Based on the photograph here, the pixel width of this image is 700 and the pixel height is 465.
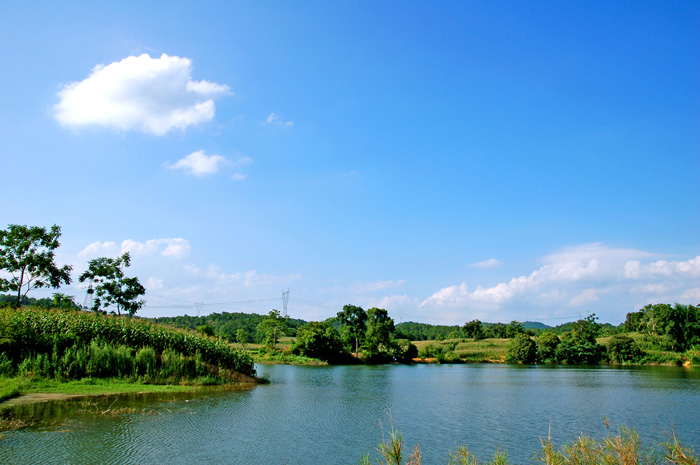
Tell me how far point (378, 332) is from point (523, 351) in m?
29.3

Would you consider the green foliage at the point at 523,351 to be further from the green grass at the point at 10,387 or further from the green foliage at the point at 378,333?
the green grass at the point at 10,387

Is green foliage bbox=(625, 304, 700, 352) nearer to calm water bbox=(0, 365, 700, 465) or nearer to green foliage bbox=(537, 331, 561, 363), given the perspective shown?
green foliage bbox=(537, 331, 561, 363)

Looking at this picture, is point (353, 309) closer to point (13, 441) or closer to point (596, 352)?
point (596, 352)

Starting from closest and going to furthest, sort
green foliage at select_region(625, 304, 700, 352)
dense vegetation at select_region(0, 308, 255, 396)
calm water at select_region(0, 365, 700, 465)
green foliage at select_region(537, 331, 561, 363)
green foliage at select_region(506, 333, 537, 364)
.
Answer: calm water at select_region(0, 365, 700, 465) < dense vegetation at select_region(0, 308, 255, 396) < green foliage at select_region(625, 304, 700, 352) < green foliage at select_region(537, 331, 561, 363) < green foliage at select_region(506, 333, 537, 364)

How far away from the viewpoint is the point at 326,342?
73938 millimetres

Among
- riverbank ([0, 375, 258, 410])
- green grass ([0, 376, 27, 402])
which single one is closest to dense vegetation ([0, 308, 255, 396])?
riverbank ([0, 375, 258, 410])

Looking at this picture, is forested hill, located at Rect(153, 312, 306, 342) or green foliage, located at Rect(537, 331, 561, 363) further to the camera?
forested hill, located at Rect(153, 312, 306, 342)

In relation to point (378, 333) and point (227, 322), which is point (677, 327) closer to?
point (378, 333)

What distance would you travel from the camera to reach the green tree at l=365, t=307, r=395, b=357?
82.6m

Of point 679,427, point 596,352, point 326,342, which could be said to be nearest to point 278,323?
point 326,342

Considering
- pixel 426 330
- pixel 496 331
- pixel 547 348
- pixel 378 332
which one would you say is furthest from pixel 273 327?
pixel 426 330

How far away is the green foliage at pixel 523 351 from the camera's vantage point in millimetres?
85625

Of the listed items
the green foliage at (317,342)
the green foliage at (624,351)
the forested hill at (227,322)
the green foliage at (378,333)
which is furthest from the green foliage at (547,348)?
the forested hill at (227,322)

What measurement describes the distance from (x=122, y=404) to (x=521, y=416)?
61.2ft
